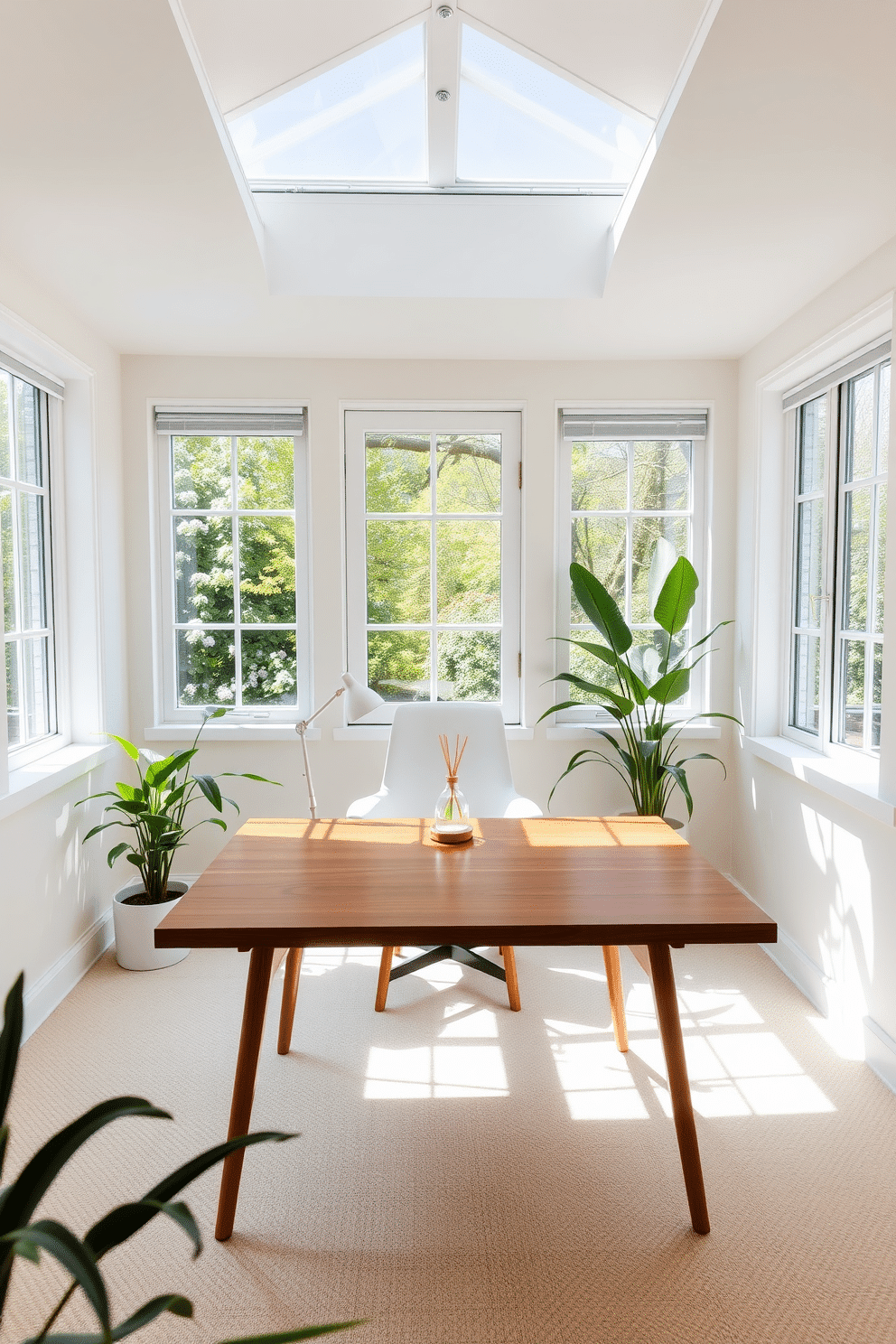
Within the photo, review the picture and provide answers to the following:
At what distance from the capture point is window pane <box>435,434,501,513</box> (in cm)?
380

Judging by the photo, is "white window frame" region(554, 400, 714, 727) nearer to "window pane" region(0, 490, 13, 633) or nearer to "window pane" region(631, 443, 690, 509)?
"window pane" region(631, 443, 690, 509)

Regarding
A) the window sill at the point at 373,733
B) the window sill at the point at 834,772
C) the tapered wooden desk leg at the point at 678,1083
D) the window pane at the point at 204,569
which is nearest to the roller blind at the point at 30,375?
the window pane at the point at 204,569

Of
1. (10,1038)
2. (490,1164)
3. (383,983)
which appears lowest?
(490,1164)

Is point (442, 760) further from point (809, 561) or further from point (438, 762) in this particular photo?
point (809, 561)

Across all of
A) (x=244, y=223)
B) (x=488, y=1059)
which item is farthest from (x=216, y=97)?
(x=488, y=1059)

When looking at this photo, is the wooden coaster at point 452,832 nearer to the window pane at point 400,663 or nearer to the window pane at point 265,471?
the window pane at point 400,663

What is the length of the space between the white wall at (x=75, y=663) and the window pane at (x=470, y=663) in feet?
4.68

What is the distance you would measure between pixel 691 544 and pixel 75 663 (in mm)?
2712

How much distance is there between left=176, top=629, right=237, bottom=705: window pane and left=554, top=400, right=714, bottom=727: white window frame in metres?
1.50

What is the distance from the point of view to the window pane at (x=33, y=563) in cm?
305

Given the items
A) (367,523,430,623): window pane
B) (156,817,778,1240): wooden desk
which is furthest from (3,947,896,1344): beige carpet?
(367,523,430,623): window pane

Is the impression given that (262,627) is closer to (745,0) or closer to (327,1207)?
(327,1207)

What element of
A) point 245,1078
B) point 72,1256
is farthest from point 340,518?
point 72,1256

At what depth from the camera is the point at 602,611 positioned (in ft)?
11.4
